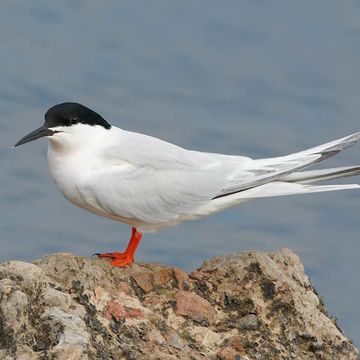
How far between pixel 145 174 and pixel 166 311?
4.18ft

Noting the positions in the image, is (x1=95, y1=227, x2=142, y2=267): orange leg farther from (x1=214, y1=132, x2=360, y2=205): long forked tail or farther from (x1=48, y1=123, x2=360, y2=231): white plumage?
(x1=214, y1=132, x2=360, y2=205): long forked tail

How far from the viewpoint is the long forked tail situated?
7695 millimetres

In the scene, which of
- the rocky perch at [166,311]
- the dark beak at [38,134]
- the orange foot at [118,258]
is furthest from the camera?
the dark beak at [38,134]

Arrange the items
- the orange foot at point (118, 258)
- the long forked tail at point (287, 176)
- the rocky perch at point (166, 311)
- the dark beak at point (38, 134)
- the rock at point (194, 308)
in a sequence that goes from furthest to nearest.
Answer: the long forked tail at point (287, 176), the dark beak at point (38, 134), the orange foot at point (118, 258), the rock at point (194, 308), the rocky perch at point (166, 311)

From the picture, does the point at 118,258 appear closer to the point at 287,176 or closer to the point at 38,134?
the point at 38,134

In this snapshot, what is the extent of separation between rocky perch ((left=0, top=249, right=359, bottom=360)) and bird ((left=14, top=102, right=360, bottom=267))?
0.67m

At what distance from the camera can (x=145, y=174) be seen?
771 centimetres

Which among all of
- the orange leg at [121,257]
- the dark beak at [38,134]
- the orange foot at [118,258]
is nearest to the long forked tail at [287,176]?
the orange leg at [121,257]

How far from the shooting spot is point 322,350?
6.79 metres

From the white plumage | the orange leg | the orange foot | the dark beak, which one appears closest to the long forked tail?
the white plumage

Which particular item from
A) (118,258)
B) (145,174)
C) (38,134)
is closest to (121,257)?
(118,258)

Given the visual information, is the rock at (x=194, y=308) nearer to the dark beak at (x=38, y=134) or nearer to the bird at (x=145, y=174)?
the bird at (x=145, y=174)

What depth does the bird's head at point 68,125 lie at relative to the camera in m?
7.61

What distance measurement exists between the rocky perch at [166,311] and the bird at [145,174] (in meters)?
0.67
